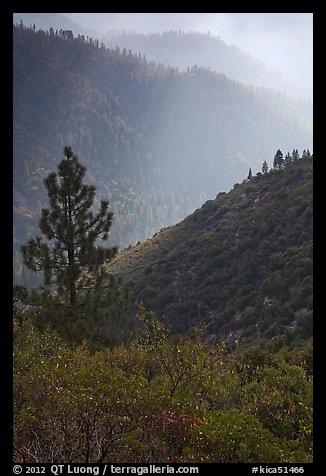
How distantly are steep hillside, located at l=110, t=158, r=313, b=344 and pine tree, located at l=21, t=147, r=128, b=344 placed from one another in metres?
17.2

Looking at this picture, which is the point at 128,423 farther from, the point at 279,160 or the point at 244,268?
the point at 279,160

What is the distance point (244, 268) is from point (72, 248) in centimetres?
3129

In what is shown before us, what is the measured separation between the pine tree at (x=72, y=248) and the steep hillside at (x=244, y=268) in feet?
56.4

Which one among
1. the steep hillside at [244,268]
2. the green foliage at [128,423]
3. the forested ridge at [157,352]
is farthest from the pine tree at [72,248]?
the steep hillside at [244,268]

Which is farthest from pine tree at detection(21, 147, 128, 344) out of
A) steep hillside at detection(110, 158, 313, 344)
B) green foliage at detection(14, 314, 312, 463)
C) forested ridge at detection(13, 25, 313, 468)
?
steep hillside at detection(110, 158, 313, 344)

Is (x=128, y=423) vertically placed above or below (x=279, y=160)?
below

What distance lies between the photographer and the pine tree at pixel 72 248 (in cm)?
1875

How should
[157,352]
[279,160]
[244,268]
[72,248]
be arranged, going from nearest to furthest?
[157,352] → [72,248] → [244,268] → [279,160]

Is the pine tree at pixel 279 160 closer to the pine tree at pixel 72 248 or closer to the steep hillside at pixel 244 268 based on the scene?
the steep hillside at pixel 244 268

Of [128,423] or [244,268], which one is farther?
[244,268]

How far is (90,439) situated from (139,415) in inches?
36.2

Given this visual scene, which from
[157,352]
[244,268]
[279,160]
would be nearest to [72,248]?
[157,352]

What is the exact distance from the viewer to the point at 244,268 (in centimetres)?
4750
